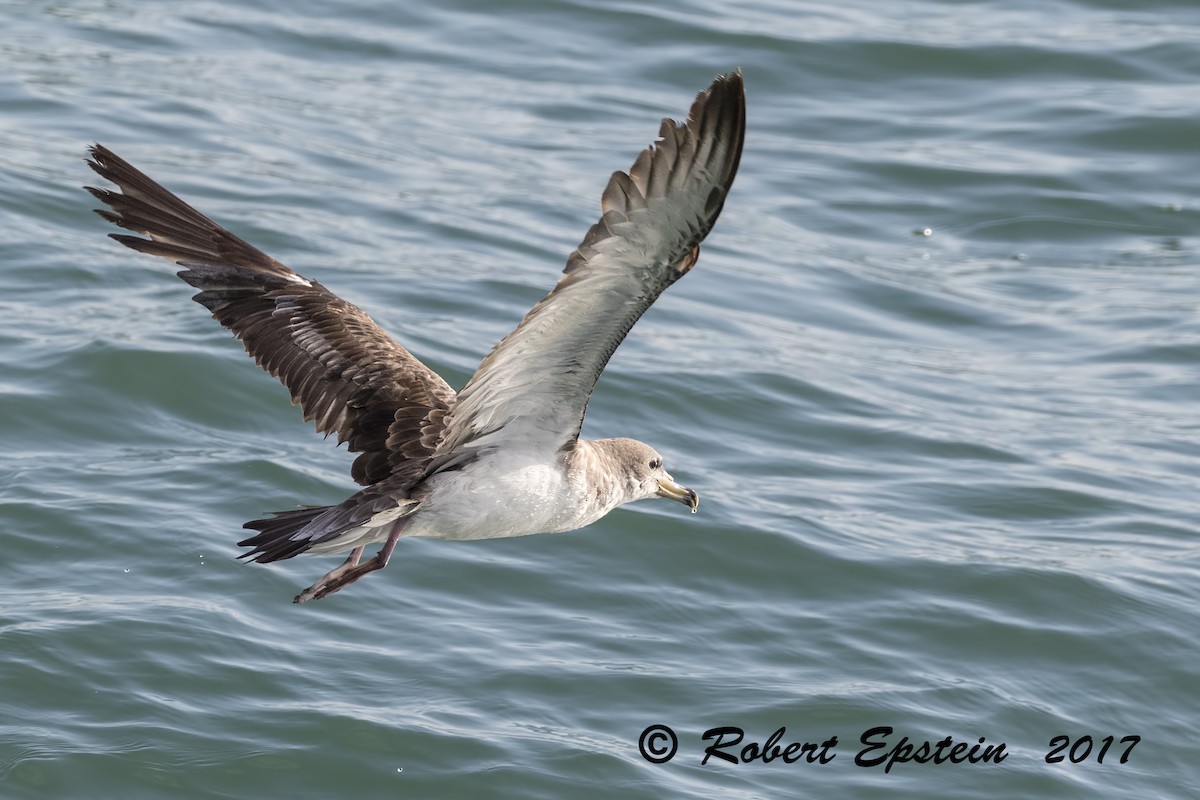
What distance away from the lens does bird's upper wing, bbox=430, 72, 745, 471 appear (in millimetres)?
5195

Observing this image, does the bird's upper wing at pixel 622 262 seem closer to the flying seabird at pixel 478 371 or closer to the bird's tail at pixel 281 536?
the flying seabird at pixel 478 371

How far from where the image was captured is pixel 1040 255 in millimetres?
14344

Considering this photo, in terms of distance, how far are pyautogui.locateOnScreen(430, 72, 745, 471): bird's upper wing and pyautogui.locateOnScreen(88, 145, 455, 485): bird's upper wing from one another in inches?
32.5

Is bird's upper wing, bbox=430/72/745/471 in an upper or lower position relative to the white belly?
upper

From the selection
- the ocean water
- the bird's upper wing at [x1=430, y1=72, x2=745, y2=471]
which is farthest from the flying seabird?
the ocean water

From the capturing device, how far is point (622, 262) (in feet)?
18.0

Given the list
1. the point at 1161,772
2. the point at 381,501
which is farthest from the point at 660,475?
the point at 1161,772

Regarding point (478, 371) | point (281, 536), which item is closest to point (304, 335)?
point (281, 536)

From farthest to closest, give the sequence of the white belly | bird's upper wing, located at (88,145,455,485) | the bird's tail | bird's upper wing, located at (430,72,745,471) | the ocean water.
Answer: the ocean water < bird's upper wing, located at (88,145,455,485) < the white belly < the bird's tail < bird's upper wing, located at (430,72,745,471)

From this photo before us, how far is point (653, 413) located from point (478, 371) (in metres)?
5.20

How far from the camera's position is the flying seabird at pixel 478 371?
17.5 feet

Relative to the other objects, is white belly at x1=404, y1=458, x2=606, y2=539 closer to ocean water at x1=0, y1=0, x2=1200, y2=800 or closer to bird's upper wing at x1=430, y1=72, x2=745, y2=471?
bird's upper wing at x1=430, y1=72, x2=745, y2=471

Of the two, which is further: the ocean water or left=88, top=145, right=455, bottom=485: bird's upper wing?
the ocean water

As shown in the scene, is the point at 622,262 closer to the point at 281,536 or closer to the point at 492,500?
the point at 492,500
